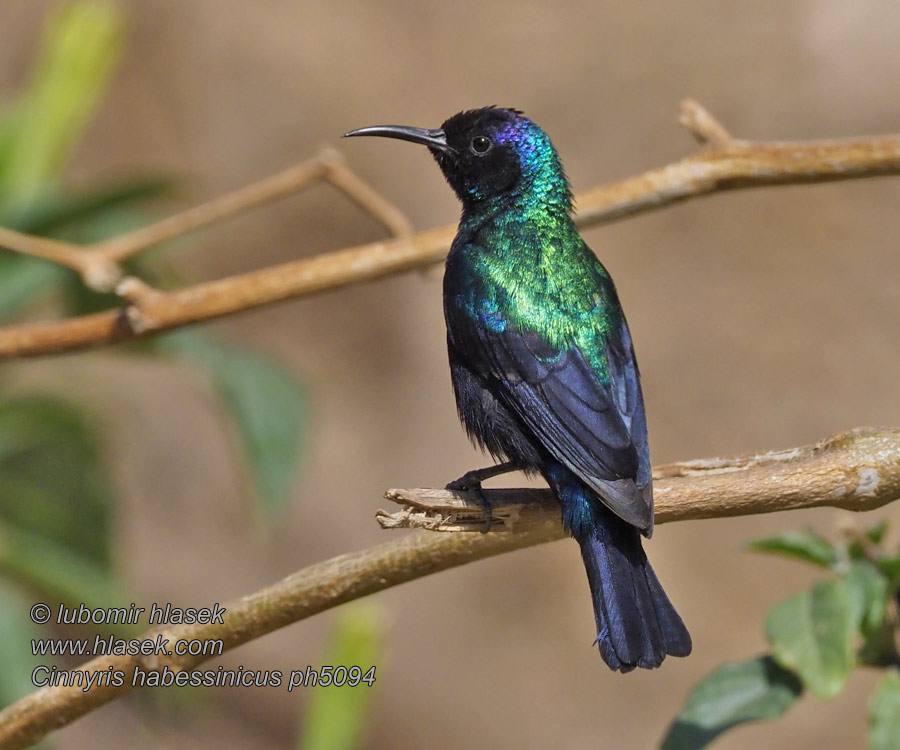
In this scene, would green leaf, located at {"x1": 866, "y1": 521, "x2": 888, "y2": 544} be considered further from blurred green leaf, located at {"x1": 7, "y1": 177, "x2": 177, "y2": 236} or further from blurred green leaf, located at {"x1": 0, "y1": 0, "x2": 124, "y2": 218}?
blurred green leaf, located at {"x1": 0, "y1": 0, "x2": 124, "y2": 218}

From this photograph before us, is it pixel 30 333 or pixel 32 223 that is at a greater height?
pixel 32 223

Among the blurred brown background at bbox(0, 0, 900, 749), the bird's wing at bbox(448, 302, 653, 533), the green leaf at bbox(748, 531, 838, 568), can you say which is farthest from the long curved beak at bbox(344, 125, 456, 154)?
the blurred brown background at bbox(0, 0, 900, 749)

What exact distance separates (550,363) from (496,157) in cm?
79

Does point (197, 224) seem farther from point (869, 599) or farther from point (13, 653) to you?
point (869, 599)

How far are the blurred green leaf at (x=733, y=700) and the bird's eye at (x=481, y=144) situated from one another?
5.10 ft

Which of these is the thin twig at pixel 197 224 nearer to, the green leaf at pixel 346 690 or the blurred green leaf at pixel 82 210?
the blurred green leaf at pixel 82 210

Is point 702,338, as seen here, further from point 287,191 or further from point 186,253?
point 287,191

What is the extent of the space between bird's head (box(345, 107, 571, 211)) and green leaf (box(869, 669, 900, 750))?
1509mm

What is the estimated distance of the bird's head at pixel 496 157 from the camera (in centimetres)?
308

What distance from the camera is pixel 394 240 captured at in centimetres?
306

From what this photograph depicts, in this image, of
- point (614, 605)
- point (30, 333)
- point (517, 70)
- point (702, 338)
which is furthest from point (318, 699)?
point (517, 70)

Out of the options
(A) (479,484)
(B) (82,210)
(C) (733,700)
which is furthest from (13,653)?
(C) (733,700)

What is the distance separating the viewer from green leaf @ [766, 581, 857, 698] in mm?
2148

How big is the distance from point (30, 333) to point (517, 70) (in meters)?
4.27
